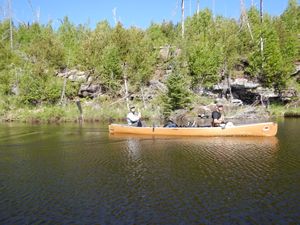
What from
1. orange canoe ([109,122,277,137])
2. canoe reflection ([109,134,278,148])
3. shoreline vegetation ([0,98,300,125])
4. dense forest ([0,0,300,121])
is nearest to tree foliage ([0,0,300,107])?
dense forest ([0,0,300,121])

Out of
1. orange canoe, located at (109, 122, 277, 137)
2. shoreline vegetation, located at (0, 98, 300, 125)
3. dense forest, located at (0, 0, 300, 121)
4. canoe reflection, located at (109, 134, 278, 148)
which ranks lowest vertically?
canoe reflection, located at (109, 134, 278, 148)

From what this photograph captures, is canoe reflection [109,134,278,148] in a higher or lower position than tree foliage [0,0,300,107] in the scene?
lower

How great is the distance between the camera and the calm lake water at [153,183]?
11.4 metres

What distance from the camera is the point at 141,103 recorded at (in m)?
55.0

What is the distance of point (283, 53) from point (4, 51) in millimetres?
47539

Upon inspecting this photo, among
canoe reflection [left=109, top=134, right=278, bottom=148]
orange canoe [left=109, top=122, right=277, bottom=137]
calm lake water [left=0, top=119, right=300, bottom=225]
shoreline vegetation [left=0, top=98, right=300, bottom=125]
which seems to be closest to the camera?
calm lake water [left=0, top=119, right=300, bottom=225]

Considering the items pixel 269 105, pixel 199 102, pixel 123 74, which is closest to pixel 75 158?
pixel 199 102

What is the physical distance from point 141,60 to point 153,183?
142 ft

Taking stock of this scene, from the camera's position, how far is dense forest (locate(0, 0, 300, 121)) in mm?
55594

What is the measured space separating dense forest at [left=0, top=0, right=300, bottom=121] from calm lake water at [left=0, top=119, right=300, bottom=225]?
3080 cm

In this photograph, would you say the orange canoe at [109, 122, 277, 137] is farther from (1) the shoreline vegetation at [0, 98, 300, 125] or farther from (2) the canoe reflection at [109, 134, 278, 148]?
(1) the shoreline vegetation at [0, 98, 300, 125]

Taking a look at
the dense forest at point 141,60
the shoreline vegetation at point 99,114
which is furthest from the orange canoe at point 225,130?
the dense forest at point 141,60

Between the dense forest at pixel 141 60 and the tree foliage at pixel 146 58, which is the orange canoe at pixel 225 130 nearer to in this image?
the dense forest at pixel 141 60

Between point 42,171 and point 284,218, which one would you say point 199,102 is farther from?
point 284,218
